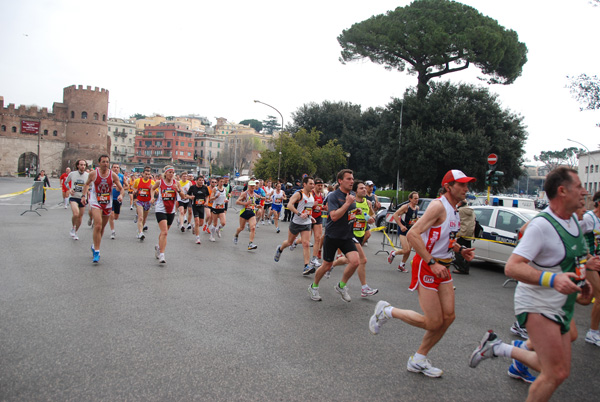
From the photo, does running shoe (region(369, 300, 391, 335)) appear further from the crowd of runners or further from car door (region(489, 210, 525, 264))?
car door (region(489, 210, 525, 264))

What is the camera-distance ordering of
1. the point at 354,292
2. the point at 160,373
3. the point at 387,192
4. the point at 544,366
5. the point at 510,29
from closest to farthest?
the point at 544,366, the point at 160,373, the point at 354,292, the point at 510,29, the point at 387,192

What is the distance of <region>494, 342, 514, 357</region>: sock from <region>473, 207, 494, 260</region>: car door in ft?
25.1

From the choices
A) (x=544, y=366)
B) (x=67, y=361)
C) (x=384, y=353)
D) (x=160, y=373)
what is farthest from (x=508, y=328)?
(x=67, y=361)

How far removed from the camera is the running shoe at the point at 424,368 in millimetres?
4090

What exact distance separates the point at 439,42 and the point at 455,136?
256 inches

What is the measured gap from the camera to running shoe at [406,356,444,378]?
409 centimetres

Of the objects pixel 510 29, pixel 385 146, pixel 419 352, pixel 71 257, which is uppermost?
pixel 510 29

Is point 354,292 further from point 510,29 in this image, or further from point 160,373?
point 510,29

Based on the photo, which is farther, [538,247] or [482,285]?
[482,285]

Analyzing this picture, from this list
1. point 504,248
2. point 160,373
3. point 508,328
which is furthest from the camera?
point 504,248

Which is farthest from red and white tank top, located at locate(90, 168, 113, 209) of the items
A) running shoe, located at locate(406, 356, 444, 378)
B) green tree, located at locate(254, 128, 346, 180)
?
green tree, located at locate(254, 128, 346, 180)

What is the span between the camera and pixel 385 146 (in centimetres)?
3681

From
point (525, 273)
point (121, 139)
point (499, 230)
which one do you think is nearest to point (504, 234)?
point (499, 230)

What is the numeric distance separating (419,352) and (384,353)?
529 millimetres
